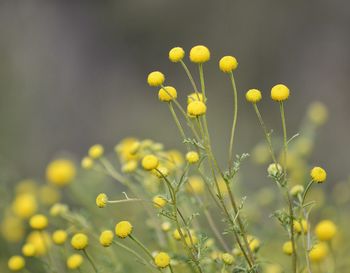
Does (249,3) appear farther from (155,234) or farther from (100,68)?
(155,234)

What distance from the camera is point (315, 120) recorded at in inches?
121

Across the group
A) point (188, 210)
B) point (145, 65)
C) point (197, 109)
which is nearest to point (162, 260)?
point (197, 109)

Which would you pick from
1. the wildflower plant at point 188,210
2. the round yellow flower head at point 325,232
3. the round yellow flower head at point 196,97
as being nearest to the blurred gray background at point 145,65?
the wildflower plant at point 188,210

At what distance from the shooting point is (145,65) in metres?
6.50

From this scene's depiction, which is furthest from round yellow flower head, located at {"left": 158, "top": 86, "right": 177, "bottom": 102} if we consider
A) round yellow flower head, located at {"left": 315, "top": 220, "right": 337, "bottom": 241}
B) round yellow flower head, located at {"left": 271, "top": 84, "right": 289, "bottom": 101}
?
round yellow flower head, located at {"left": 315, "top": 220, "right": 337, "bottom": 241}

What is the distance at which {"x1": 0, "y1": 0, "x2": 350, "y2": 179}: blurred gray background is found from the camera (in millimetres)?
5570

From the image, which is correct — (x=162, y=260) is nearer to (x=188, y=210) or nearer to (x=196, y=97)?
(x=196, y=97)

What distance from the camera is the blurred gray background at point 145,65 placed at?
18.3 feet

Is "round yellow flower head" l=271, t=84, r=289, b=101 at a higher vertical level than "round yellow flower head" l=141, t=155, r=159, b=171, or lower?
higher

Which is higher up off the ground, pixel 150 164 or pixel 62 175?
pixel 62 175

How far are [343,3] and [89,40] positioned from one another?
9.15 ft

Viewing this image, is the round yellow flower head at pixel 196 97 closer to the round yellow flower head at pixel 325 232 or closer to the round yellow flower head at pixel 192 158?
the round yellow flower head at pixel 192 158

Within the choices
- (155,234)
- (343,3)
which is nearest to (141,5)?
(343,3)

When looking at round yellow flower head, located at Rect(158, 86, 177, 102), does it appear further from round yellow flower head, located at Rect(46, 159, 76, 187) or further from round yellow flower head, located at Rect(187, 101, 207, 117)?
round yellow flower head, located at Rect(46, 159, 76, 187)
